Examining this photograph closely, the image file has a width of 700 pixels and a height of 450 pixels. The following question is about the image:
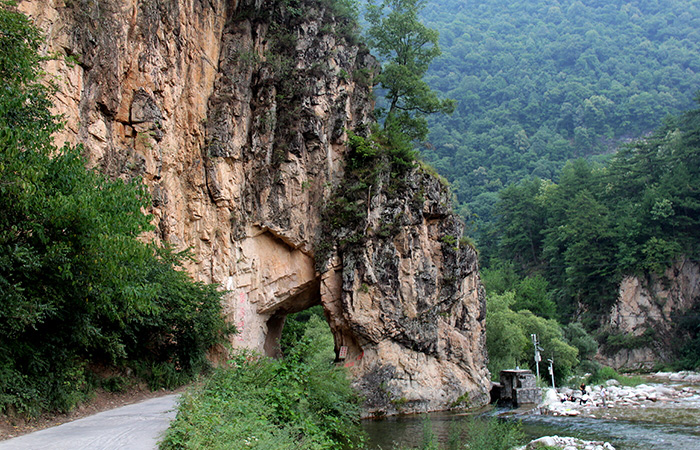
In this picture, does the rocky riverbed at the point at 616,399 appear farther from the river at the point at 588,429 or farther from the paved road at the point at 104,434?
the paved road at the point at 104,434

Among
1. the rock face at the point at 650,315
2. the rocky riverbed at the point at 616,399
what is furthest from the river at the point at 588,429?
the rock face at the point at 650,315

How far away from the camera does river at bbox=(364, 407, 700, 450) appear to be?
1681 cm

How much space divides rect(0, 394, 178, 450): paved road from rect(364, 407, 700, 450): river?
797 centimetres

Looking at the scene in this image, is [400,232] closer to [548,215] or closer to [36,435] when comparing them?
[36,435]

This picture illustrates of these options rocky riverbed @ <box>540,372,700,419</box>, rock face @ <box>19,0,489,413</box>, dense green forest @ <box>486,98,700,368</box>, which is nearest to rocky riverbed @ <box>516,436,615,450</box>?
rock face @ <box>19,0,489,413</box>

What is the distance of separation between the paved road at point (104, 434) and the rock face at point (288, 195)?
8.24 m

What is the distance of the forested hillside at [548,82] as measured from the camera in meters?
85.2

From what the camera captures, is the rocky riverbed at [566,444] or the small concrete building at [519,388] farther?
the small concrete building at [519,388]

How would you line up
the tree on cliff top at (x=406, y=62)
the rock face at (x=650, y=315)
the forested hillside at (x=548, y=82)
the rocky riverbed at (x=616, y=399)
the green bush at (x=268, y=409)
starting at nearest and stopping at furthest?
1. the green bush at (x=268, y=409)
2. the rocky riverbed at (x=616, y=399)
3. the tree on cliff top at (x=406, y=62)
4. the rock face at (x=650, y=315)
5. the forested hillside at (x=548, y=82)

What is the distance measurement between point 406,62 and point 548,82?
82.8 meters

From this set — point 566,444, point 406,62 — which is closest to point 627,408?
point 566,444

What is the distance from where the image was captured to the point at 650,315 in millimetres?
43781

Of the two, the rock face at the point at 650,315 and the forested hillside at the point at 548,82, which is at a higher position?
the forested hillside at the point at 548,82

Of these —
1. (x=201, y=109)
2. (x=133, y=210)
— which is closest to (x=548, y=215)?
(x=201, y=109)
